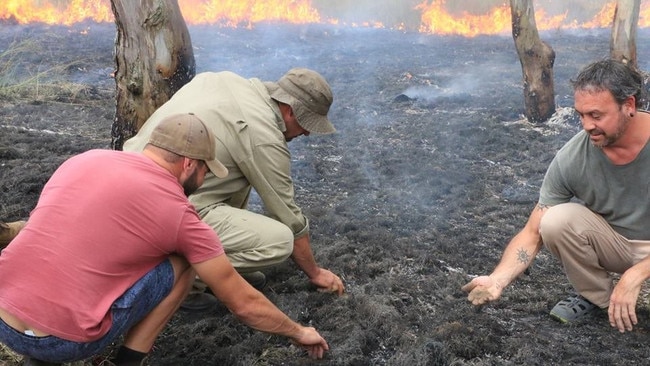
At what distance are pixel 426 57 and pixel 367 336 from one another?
11.1m

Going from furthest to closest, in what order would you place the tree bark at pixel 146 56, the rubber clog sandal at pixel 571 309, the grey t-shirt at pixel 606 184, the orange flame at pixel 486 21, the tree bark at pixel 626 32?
the orange flame at pixel 486 21, the tree bark at pixel 626 32, the tree bark at pixel 146 56, the rubber clog sandal at pixel 571 309, the grey t-shirt at pixel 606 184

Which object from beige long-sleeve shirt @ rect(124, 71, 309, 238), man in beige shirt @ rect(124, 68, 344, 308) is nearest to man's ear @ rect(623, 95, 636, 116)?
man in beige shirt @ rect(124, 68, 344, 308)

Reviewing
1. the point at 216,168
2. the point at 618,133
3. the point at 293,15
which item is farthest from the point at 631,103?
the point at 293,15

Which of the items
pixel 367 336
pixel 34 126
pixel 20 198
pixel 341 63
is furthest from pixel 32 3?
pixel 367 336

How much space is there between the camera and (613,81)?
304cm

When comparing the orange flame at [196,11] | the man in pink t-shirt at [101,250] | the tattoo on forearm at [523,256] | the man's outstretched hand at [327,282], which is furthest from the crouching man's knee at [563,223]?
the orange flame at [196,11]

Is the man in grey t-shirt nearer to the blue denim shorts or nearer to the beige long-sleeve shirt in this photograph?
the beige long-sleeve shirt

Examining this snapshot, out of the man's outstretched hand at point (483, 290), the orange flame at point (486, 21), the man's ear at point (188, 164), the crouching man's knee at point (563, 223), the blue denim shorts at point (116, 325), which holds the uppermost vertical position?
the man's ear at point (188, 164)

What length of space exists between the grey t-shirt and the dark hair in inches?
13.2

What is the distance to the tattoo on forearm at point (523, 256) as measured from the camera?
3.36m

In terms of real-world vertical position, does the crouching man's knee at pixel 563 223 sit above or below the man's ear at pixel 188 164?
below

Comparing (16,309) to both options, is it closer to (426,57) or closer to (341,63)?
(341,63)

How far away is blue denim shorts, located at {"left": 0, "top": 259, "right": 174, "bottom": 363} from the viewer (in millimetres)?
2352

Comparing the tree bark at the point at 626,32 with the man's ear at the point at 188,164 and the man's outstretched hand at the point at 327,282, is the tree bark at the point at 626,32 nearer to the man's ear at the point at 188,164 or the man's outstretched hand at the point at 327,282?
the man's outstretched hand at the point at 327,282
